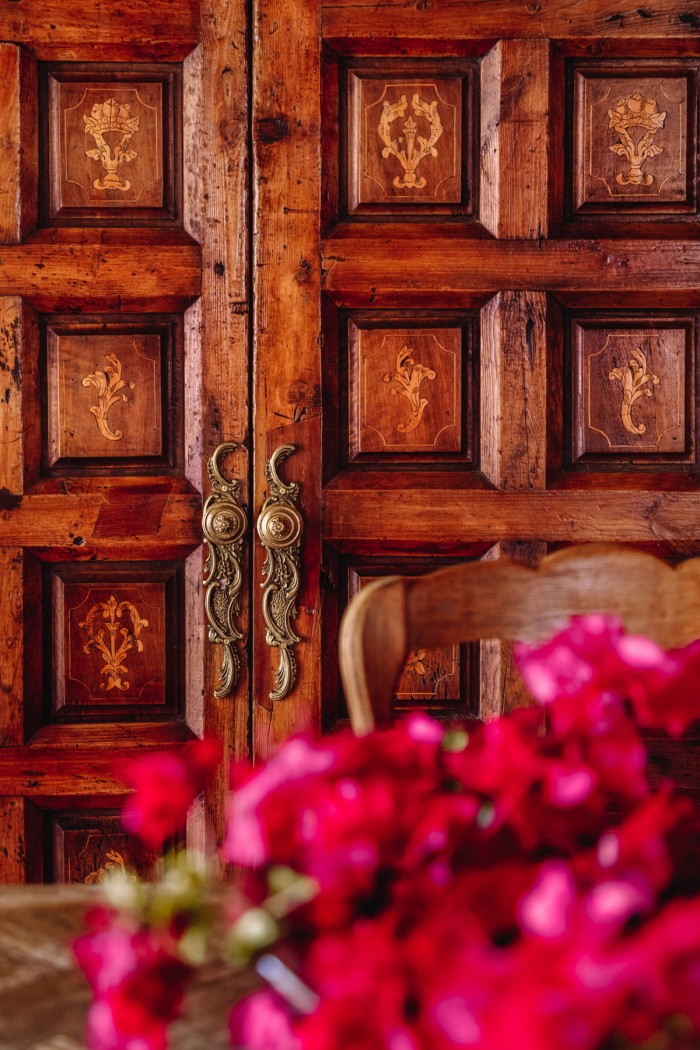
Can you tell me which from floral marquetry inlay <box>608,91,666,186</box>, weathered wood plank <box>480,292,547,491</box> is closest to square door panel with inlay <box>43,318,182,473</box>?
weathered wood plank <box>480,292,547,491</box>

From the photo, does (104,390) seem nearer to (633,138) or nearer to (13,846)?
(13,846)

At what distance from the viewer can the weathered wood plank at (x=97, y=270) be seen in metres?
1.46

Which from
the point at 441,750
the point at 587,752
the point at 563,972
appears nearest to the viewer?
the point at 563,972

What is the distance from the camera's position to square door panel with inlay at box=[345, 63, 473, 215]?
1.48 m

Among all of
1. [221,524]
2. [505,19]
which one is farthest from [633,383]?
[221,524]

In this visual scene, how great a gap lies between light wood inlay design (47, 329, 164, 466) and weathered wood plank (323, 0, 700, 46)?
65 centimetres

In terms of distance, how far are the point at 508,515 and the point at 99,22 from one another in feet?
3.64

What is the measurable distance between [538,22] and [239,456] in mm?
916

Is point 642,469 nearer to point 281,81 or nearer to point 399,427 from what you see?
point 399,427

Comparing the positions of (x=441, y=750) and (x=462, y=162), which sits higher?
(x=462, y=162)

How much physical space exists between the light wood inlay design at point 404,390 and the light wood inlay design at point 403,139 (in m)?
0.24

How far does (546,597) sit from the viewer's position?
2.83 ft

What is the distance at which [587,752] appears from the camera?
0.44m

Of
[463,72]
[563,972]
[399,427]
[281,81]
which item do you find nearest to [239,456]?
[399,427]
